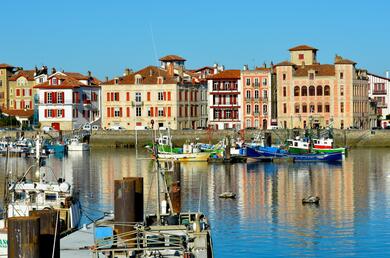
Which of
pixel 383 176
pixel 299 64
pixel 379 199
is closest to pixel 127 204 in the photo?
pixel 379 199

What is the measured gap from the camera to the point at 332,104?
113750 millimetres

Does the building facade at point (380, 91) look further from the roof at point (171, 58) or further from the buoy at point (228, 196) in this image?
the buoy at point (228, 196)

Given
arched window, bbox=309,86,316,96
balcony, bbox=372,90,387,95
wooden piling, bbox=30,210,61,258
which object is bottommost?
wooden piling, bbox=30,210,61,258

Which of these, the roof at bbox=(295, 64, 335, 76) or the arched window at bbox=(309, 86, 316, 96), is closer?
the roof at bbox=(295, 64, 335, 76)

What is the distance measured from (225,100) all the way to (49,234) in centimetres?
9474

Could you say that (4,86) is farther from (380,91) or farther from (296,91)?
(380,91)

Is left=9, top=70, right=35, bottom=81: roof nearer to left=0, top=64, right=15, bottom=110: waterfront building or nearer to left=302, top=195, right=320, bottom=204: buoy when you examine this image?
left=0, top=64, right=15, bottom=110: waterfront building

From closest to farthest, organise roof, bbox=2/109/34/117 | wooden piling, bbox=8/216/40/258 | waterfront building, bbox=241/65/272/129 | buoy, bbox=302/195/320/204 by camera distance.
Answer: wooden piling, bbox=8/216/40/258
buoy, bbox=302/195/320/204
waterfront building, bbox=241/65/272/129
roof, bbox=2/109/34/117

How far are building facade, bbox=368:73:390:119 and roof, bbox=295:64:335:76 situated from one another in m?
21.9

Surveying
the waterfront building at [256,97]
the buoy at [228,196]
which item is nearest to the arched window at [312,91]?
the waterfront building at [256,97]

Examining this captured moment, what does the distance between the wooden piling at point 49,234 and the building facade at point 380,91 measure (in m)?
114

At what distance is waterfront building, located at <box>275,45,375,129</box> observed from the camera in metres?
113

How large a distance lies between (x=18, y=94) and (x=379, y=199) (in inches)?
3737

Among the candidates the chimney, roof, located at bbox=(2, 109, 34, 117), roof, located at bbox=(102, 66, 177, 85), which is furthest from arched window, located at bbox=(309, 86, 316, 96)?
roof, located at bbox=(2, 109, 34, 117)
